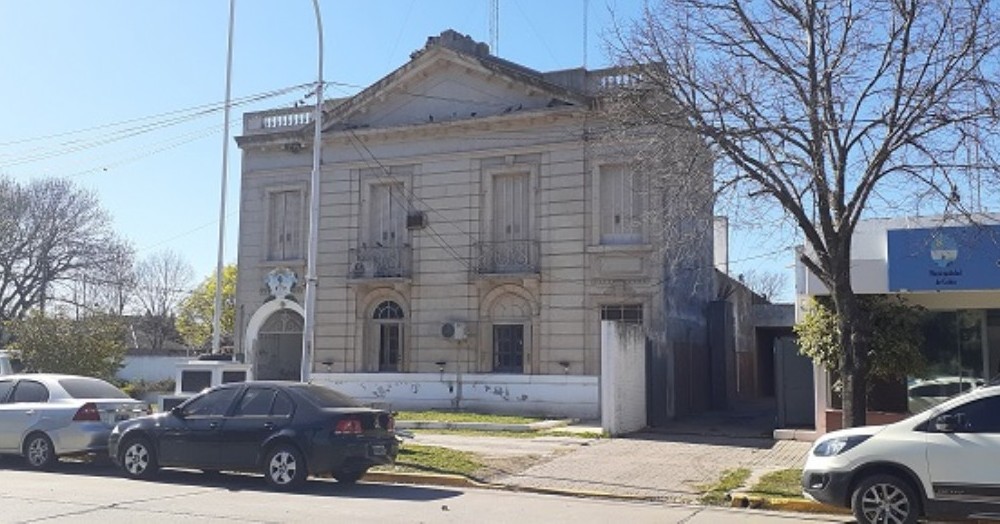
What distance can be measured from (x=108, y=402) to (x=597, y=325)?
548 inches

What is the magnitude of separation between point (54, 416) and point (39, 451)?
0.60 m

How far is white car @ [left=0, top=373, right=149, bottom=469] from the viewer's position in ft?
49.4

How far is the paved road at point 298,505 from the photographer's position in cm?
1073

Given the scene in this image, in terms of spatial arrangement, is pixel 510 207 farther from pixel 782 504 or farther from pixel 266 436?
pixel 782 504

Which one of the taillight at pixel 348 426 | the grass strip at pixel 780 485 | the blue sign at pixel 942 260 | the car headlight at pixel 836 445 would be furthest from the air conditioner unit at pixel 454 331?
the car headlight at pixel 836 445

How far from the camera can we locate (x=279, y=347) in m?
32.0

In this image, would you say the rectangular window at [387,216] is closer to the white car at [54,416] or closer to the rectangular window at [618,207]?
the rectangular window at [618,207]

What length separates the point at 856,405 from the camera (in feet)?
43.2

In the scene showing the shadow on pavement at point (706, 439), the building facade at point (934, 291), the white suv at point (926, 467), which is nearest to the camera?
the white suv at point (926, 467)

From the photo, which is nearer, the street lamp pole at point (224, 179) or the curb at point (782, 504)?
the curb at point (782, 504)

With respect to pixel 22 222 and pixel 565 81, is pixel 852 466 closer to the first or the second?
pixel 565 81

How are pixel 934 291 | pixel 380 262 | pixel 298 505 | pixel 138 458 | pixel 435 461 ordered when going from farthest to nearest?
pixel 380 262 → pixel 934 291 → pixel 435 461 → pixel 138 458 → pixel 298 505

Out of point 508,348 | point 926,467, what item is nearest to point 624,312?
point 508,348

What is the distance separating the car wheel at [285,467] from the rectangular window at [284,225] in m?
18.3
